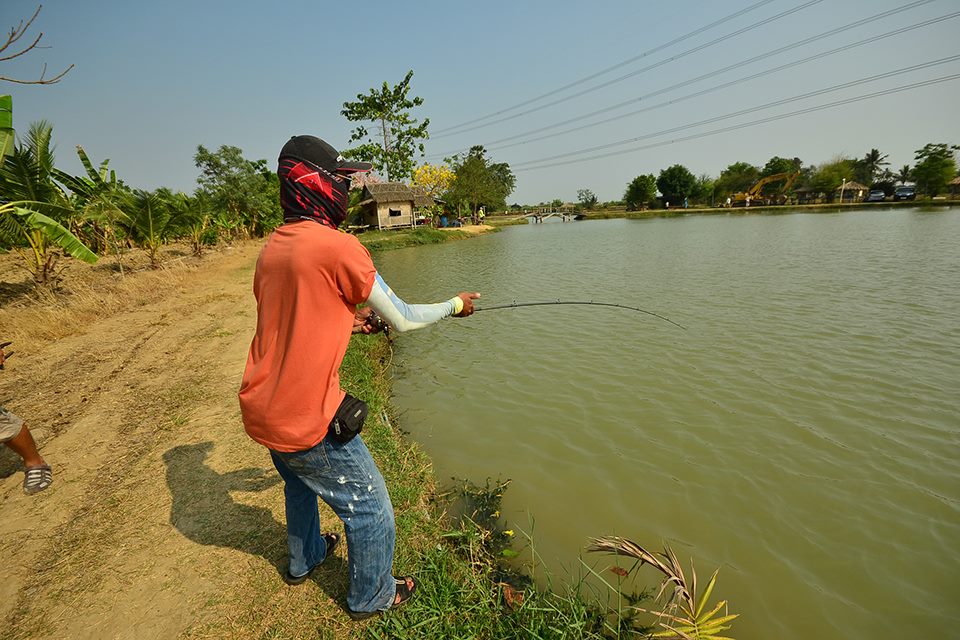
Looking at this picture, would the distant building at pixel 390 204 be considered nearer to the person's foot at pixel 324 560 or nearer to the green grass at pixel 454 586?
the green grass at pixel 454 586

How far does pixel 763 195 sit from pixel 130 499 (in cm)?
7734

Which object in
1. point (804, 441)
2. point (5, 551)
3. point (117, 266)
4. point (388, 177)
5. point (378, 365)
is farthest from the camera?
point (388, 177)

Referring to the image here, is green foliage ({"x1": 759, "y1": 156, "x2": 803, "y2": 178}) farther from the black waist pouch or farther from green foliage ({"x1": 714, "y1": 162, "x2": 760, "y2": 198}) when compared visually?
the black waist pouch

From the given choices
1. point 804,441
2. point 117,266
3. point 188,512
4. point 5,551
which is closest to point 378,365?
point 188,512

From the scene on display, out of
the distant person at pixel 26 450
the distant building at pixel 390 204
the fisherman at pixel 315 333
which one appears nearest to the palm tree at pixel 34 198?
the distant person at pixel 26 450

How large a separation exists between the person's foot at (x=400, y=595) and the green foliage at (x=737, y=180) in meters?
77.4

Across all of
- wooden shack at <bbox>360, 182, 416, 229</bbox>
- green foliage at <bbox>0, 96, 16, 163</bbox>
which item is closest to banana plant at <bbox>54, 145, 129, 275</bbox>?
green foliage at <bbox>0, 96, 16, 163</bbox>

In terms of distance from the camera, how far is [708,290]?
1052 cm

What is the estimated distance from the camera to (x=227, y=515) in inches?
114

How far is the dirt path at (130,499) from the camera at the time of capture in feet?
7.26

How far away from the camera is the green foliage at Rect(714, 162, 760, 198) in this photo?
63.8 meters

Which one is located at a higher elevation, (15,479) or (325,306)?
(325,306)

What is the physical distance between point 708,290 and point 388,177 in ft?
128

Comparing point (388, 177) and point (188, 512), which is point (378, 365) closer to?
point (188, 512)
